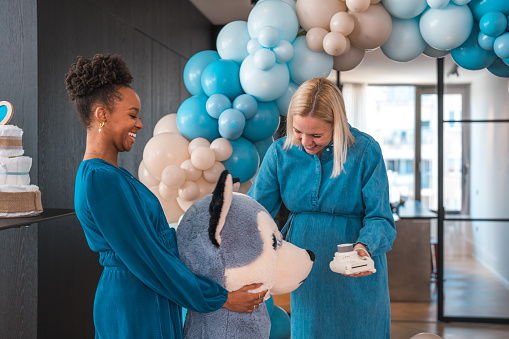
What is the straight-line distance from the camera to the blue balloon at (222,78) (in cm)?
238

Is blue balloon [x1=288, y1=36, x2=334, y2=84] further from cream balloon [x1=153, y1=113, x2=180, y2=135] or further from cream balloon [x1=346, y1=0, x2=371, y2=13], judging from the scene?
cream balloon [x1=153, y1=113, x2=180, y2=135]

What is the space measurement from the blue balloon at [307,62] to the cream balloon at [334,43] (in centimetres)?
8

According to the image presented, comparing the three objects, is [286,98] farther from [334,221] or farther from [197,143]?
[334,221]

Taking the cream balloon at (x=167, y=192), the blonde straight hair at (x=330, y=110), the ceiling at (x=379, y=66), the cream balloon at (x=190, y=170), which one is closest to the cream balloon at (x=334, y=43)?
the blonde straight hair at (x=330, y=110)

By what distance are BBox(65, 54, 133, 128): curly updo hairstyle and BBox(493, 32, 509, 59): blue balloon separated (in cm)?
177

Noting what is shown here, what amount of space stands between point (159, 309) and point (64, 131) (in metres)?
1.76

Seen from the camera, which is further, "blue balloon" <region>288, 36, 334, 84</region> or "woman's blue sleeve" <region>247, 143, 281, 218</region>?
"blue balloon" <region>288, 36, 334, 84</region>

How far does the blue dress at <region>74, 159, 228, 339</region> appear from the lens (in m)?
1.04

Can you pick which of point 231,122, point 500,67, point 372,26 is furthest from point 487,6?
point 231,122

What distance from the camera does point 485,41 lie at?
225 centimetres

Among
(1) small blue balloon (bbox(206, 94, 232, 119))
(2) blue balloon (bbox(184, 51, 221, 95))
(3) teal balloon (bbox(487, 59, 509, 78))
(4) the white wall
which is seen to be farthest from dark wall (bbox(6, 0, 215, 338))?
(4) the white wall

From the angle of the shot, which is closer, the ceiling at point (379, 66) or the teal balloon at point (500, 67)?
the teal balloon at point (500, 67)

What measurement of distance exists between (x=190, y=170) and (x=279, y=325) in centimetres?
113

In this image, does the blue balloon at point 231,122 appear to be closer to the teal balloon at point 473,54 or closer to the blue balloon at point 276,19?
the blue balloon at point 276,19
